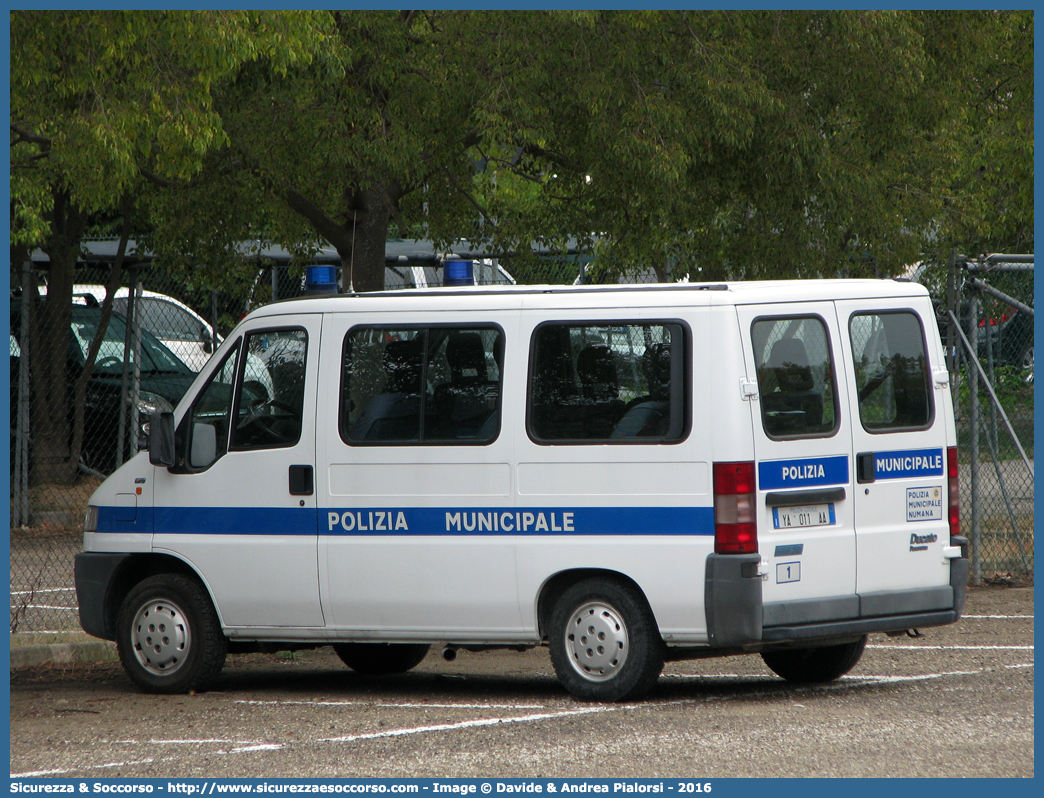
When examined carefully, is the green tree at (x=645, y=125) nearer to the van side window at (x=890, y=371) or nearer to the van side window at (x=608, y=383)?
the van side window at (x=890, y=371)

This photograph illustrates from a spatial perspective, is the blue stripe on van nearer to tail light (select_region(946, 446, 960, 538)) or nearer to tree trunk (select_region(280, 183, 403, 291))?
tail light (select_region(946, 446, 960, 538))

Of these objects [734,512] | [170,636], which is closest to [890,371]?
[734,512]

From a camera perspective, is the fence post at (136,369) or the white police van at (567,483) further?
the fence post at (136,369)

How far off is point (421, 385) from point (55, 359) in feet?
30.1

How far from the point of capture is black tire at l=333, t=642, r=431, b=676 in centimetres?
941

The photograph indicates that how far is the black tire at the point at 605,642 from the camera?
7445 mm

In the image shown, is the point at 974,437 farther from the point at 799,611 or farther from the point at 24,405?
the point at 24,405

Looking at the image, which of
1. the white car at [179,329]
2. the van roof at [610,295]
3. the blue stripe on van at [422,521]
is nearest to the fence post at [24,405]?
the white car at [179,329]

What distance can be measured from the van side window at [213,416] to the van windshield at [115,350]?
27.8 ft

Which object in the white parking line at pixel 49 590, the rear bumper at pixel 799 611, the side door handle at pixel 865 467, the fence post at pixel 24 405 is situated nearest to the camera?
the rear bumper at pixel 799 611

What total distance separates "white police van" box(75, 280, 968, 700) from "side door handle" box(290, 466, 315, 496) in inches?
0.4

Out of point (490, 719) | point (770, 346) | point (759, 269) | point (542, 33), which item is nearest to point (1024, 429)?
point (759, 269)

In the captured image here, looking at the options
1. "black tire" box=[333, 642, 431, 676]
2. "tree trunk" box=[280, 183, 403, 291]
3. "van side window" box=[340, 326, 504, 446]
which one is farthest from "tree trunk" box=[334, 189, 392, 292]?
"van side window" box=[340, 326, 504, 446]

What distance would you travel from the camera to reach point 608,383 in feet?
24.9
